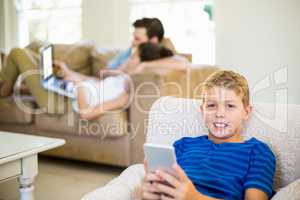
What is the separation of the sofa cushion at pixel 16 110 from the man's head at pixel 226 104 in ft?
6.33

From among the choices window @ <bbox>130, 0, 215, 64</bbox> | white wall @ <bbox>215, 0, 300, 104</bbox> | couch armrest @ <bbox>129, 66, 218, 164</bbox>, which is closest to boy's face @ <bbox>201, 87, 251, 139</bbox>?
couch armrest @ <bbox>129, 66, 218, 164</bbox>

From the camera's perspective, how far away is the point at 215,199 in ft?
3.45

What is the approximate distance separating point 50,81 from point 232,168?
1.93m

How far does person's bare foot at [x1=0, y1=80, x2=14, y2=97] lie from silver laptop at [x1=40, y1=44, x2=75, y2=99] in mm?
394

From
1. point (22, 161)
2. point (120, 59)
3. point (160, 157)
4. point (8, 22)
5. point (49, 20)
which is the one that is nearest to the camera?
point (160, 157)

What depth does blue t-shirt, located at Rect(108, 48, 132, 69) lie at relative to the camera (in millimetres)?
2930

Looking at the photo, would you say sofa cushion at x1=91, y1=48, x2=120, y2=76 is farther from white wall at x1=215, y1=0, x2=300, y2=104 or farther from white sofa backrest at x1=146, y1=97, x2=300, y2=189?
white sofa backrest at x1=146, y1=97, x2=300, y2=189

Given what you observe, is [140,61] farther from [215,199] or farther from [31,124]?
[215,199]

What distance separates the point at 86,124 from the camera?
2.57 m

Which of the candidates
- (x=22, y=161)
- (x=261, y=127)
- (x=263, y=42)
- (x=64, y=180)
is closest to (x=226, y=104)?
(x=261, y=127)

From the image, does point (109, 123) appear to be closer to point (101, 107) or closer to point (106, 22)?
point (101, 107)

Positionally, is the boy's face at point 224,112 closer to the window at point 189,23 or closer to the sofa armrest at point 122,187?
the sofa armrest at point 122,187

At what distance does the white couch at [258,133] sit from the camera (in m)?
1.15

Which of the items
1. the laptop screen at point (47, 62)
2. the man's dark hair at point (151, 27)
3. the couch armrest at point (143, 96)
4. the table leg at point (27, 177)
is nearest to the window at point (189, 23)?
the man's dark hair at point (151, 27)
